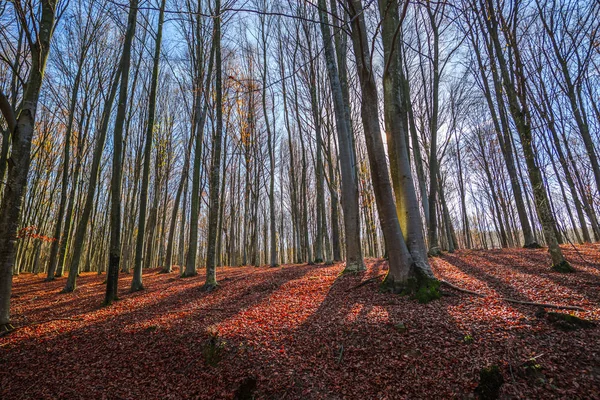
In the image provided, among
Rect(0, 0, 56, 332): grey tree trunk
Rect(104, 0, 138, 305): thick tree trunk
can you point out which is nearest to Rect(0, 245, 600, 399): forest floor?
Rect(0, 0, 56, 332): grey tree trunk

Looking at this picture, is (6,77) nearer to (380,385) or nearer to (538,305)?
Answer: (380,385)

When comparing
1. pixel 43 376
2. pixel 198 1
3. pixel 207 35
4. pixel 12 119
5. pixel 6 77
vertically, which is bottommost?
pixel 43 376

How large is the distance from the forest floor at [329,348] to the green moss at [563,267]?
0.22 m

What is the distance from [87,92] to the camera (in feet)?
38.9

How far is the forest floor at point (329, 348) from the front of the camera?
226 centimetres

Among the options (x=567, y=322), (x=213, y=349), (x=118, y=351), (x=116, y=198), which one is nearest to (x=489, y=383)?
(x=567, y=322)

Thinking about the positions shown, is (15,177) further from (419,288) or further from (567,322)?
(567,322)

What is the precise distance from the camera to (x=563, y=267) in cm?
462

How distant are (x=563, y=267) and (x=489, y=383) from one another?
408cm

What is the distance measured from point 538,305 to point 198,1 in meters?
12.6

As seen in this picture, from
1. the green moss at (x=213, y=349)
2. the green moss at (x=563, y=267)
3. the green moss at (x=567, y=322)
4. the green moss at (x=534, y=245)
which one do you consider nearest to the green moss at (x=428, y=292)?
the green moss at (x=567, y=322)

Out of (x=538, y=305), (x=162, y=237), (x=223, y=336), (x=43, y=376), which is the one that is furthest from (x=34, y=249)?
(x=538, y=305)

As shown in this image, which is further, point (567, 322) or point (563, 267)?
point (563, 267)

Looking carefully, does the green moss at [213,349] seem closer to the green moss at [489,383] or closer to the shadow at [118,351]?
the shadow at [118,351]
